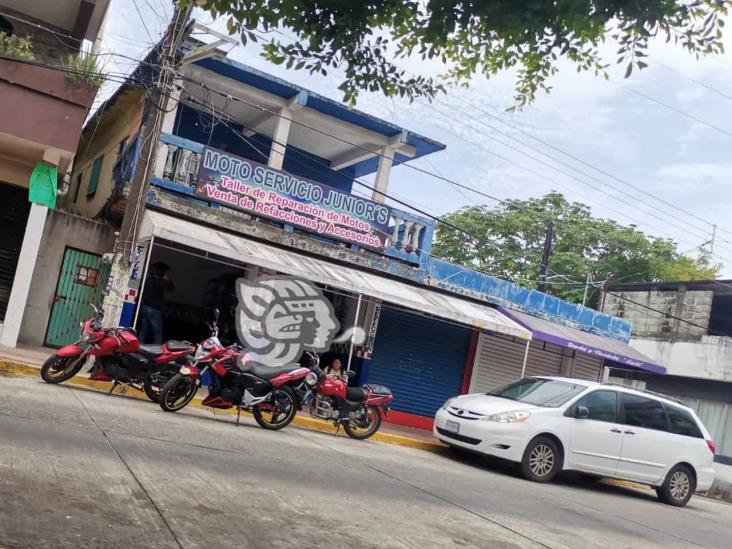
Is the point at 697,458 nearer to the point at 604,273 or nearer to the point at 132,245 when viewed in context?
the point at 132,245

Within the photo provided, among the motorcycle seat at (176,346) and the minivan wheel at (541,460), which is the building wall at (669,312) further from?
the motorcycle seat at (176,346)

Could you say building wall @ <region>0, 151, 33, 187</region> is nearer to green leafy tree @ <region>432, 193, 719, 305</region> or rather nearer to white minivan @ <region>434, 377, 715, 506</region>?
white minivan @ <region>434, 377, 715, 506</region>

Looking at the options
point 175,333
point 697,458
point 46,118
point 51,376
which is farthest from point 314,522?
point 175,333

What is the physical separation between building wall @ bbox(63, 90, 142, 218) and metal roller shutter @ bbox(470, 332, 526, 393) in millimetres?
8971

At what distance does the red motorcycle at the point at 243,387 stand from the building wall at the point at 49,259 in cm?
546

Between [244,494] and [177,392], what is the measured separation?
4386 millimetres

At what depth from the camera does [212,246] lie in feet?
38.0

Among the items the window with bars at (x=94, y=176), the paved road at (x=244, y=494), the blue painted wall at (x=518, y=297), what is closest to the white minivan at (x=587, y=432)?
the paved road at (x=244, y=494)

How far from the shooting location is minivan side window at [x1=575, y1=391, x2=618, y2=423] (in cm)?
1120

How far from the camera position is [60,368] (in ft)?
32.8

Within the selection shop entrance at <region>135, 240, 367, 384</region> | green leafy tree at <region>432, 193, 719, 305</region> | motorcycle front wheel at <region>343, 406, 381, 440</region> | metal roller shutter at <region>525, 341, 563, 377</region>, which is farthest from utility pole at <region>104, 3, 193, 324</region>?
green leafy tree at <region>432, 193, 719, 305</region>

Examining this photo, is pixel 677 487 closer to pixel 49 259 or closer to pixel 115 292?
pixel 115 292

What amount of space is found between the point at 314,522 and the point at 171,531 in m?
1.19

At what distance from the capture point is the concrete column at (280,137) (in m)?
14.6
